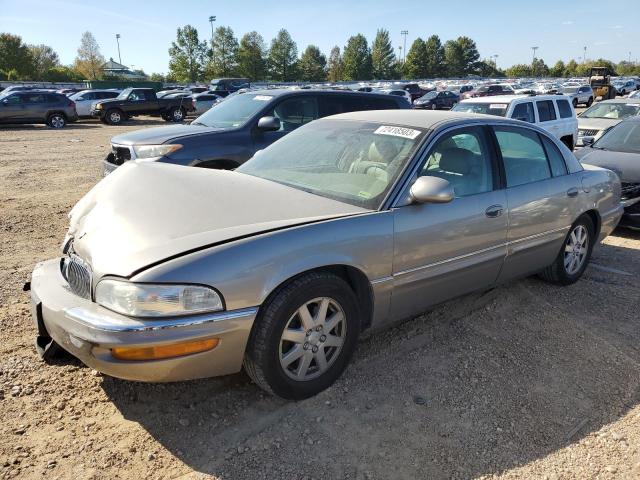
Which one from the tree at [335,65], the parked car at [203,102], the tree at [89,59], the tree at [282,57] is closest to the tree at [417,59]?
the tree at [335,65]

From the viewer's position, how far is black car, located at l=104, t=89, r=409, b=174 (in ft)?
21.1

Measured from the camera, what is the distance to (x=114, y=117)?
23969mm

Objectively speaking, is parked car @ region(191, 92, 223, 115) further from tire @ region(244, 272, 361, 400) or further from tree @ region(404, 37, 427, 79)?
tree @ region(404, 37, 427, 79)

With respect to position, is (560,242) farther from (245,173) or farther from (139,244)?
(139,244)

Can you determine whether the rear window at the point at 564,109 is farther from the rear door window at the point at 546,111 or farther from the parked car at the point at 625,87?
the parked car at the point at 625,87

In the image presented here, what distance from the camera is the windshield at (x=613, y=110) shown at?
12.5 metres

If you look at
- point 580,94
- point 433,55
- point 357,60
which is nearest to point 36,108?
point 580,94

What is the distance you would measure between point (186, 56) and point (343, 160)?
8834 cm

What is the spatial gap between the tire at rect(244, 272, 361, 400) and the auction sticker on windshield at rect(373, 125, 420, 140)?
Answer: 119 cm

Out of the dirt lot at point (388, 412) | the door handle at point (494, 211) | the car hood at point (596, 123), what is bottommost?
the dirt lot at point (388, 412)

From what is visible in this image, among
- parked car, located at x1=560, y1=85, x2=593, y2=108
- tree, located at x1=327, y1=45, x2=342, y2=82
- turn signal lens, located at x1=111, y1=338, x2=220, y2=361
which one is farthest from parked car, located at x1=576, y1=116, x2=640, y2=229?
tree, located at x1=327, y1=45, x2=342, y2=82

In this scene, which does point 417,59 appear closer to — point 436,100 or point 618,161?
point 436,100

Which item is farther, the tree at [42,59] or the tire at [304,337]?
the tree at [42,59]

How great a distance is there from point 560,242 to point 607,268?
130 cm
